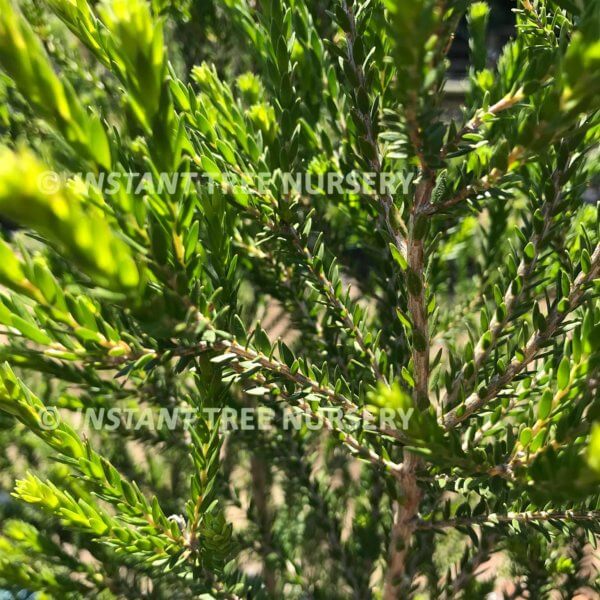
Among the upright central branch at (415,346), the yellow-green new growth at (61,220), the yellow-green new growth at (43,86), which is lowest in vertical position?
the upright central branch at (415,346)

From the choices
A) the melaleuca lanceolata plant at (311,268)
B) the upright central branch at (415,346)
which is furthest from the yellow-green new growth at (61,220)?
the upright central branch at (415,346)

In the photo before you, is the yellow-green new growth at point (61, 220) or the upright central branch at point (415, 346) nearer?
the yellow-green new growth at point (61, 220)

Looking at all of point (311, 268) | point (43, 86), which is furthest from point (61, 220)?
point (311, 268)

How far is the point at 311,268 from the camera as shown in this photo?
0.78 metres

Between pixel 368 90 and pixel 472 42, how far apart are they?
1.23ft

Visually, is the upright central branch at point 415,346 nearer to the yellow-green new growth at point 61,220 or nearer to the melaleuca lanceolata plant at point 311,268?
the melaleuca lanceolata plant at point 311,268

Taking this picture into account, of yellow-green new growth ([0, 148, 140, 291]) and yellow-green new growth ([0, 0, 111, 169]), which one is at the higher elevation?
yellow-green new growth ([0, 0, 111, 169])

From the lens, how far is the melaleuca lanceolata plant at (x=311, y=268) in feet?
1.54

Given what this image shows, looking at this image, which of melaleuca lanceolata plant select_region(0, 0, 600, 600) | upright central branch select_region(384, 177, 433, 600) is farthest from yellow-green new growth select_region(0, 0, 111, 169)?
upright central branch select_region(384, 177, 433, 600)

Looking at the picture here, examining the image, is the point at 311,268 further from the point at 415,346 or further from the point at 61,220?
the point at 61,220

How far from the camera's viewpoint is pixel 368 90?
717mm

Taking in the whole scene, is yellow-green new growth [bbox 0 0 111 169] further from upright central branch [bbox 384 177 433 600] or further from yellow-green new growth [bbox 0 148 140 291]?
upright central branch [bbox 384 177 433 600]

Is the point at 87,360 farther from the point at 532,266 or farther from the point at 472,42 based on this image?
the point at 472,42

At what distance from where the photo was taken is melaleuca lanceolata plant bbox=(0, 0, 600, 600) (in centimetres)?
47
